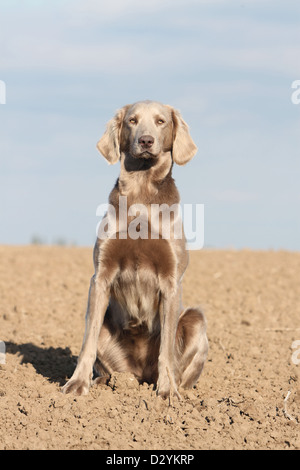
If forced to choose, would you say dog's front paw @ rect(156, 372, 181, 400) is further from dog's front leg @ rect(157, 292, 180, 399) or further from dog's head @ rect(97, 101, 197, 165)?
dog's head @ rect(97, 101, 197, 165)

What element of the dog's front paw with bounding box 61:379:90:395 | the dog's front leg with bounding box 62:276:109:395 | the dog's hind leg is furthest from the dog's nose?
the dog's front paw with bounding box 61:379:90:395

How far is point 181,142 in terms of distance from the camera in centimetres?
600

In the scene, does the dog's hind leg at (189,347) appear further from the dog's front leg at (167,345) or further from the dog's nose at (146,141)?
the dog's nose at (146,141)

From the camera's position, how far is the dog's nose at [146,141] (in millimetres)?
5496

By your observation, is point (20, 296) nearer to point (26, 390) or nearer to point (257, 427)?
point (26, 390)

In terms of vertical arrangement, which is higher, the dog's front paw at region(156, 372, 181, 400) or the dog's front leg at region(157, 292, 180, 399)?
the dog's front leg at region(157, 292, 180, 399)

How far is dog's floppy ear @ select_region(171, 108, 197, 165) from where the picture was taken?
5.96m

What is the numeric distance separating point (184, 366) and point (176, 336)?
0.98ft

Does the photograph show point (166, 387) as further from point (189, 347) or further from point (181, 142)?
point (181, 142)

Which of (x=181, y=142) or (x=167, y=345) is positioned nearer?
(x=167, y=345)

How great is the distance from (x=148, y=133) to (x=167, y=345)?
73.3 inches

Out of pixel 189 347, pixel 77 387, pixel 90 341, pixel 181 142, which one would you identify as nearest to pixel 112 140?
pixel 181 142

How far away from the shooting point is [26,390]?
5.75 metres
